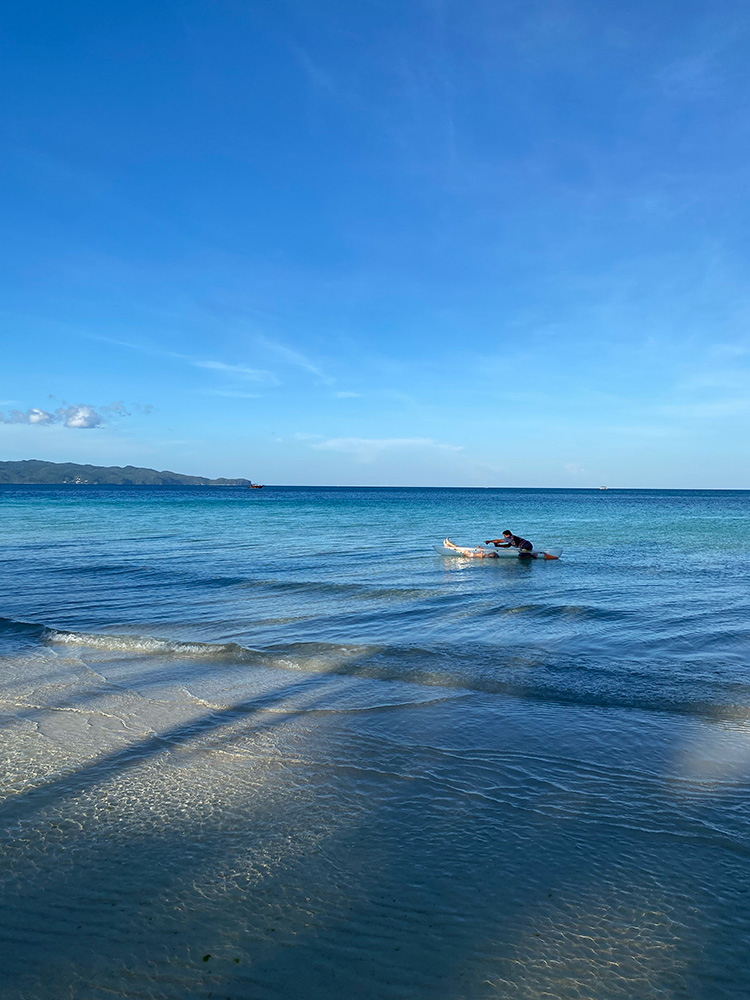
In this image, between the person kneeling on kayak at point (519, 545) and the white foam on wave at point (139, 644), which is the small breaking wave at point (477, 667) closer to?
the white foam on wave at point (139, 644)

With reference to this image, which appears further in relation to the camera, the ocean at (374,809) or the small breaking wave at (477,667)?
the small breaking wave at (477,667)

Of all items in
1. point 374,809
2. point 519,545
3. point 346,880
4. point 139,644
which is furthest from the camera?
point 519,545

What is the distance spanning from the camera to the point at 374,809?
18.3 ft

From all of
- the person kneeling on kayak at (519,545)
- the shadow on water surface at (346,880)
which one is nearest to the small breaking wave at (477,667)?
the shadow on water surface at (346,880)

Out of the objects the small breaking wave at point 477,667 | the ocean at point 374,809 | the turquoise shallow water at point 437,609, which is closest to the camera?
the ocean at point 374,809

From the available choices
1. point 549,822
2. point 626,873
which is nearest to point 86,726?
point 549,822

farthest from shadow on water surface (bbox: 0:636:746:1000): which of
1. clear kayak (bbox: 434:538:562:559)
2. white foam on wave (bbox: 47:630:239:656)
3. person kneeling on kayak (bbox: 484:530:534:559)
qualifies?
clear kayak (bbox: 434:538:562:559)

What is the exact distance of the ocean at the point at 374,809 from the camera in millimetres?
3762

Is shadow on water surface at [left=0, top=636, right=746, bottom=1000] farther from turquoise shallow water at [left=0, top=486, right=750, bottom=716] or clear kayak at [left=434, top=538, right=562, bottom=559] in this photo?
clear kayak at [left=434, top=538, right=562, bottom=559]

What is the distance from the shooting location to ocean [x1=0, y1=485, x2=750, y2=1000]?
376 centimetres

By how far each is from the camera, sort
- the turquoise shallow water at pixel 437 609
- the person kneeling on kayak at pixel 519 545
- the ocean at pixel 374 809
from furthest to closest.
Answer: the person kneeling on kayak at pixel 519 545, the turquoise shallow water at pixel 437 609, the ocean at pixel 374 809

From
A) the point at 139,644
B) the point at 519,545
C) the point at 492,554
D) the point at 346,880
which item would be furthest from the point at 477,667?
the point at 519,545

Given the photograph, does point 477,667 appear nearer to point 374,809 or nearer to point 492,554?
point 374,809

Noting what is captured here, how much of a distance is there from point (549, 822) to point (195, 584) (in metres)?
15.4
